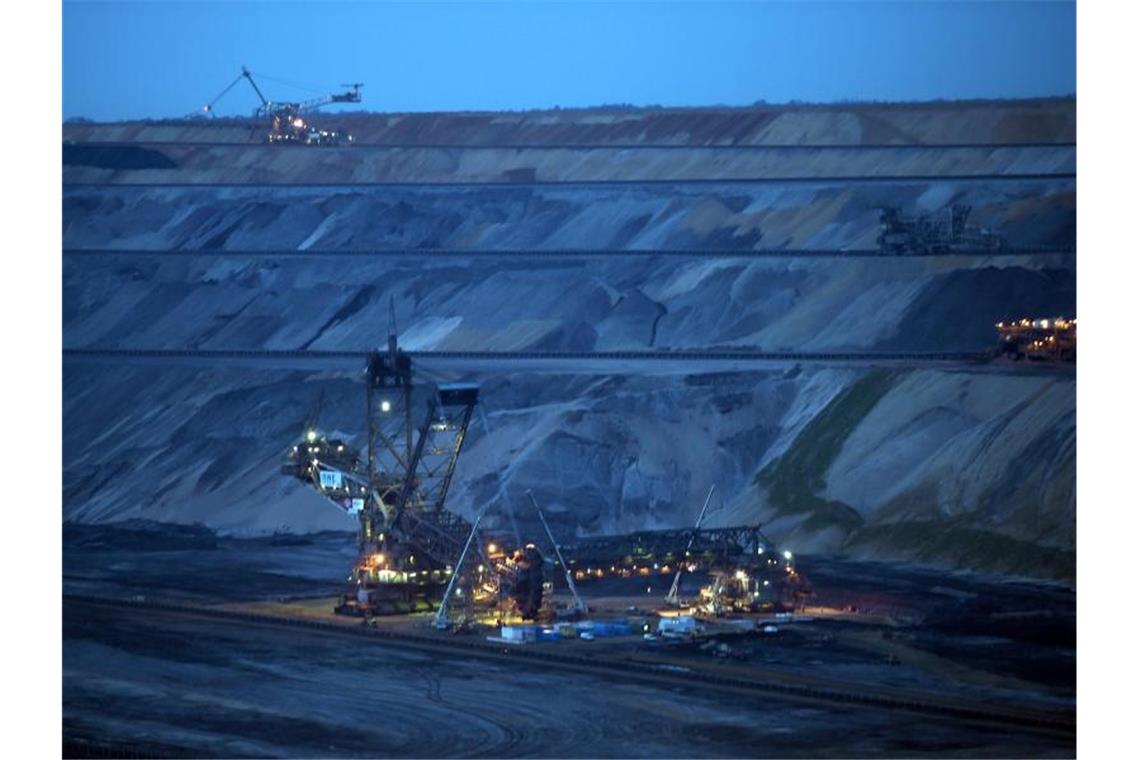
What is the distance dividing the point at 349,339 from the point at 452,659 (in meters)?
32.5

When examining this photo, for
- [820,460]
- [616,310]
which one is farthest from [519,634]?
[616,310]

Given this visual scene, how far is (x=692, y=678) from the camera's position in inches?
1692

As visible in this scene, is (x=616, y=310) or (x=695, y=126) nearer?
(x=616, y=310)

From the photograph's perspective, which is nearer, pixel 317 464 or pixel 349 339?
pixel 317 464

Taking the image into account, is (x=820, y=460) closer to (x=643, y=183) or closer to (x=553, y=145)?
(x=643, y=183)

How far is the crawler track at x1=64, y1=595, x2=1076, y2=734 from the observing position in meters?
40.2

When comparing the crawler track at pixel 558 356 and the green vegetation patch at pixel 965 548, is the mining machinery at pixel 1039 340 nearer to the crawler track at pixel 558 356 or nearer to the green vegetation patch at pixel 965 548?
the crawler track at pixel 558 356

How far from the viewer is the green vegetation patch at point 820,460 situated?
184 ft

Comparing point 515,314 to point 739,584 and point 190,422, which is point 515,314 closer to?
point 190,422

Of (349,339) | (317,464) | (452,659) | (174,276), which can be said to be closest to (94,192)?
(174,276)

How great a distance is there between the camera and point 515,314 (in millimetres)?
76000

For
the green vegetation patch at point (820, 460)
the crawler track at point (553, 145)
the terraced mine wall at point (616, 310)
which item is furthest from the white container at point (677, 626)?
the crawler track at point (553, 145)

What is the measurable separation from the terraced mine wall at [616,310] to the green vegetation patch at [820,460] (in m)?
0.10

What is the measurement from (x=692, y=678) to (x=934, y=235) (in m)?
35.5
